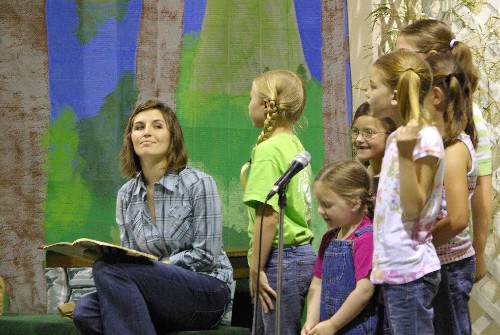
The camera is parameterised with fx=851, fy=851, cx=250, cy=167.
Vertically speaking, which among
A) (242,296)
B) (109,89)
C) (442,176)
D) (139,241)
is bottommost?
(242,296)

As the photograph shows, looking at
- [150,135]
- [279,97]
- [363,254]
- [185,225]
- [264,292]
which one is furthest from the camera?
[150,135]

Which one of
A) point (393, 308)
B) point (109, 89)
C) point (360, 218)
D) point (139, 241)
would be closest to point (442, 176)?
point (393, 308)

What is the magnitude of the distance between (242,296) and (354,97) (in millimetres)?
1493

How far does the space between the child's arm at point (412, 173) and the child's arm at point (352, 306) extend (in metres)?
0.47

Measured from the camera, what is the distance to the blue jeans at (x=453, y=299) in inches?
104

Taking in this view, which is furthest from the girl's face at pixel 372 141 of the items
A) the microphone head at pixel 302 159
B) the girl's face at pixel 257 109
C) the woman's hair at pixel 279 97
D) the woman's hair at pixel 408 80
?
the microphone head at pixel 302 159

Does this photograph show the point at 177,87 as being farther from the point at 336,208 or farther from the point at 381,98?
the point at 381,98

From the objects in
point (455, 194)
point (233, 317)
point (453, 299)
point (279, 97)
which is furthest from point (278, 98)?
point (233, 317)

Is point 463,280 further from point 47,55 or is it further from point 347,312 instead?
point 47,55

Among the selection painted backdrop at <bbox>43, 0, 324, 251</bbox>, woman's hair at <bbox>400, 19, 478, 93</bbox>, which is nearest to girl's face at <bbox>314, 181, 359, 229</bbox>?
woman's hair at <bbox>400, 19, 478, 93</bbox>

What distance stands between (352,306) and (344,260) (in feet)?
0.55

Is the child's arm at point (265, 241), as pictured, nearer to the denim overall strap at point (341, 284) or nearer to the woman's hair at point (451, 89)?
the denim overall strap at point (341, 284)

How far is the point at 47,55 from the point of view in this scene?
480 centimetres

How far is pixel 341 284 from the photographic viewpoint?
2842 millimetres
